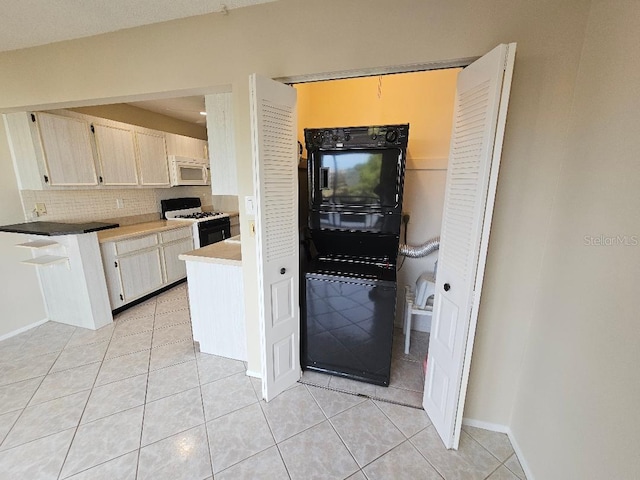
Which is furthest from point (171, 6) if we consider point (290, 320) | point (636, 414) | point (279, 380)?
point (636, 414)

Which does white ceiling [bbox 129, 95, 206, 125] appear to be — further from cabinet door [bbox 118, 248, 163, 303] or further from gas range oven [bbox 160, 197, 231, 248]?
cabinet door [bbox 118, 248, 163, 303]

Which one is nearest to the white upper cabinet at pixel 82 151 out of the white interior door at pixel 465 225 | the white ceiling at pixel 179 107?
the white ceiling at pixel 179 107

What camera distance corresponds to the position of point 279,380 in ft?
5.99

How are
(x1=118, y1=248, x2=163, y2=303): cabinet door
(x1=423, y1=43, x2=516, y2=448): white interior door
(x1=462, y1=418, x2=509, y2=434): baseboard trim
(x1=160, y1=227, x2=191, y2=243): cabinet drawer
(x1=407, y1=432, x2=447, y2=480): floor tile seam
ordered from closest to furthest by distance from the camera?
(x1=423, y1=43, x2=516, y2=448): white interior door → (x1=407, y1=432, x2=447, y2=480): floor tile seam → (x1=462, y1=418, x2=509, y2=434): baseboard trim → (x1=118, y1=248, x2=163, y2=303): cabinet door → (x1=160, y1=227, x2=191, y2=243): cabinet drawer

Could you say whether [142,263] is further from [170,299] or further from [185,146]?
[185,146]

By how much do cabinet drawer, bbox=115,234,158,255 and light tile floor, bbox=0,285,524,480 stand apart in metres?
1.10

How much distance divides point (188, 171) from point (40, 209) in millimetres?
1763

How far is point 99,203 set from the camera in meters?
3.18

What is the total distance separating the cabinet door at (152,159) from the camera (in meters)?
3.34

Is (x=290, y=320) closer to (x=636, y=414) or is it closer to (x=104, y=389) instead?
(x=104, y=389)

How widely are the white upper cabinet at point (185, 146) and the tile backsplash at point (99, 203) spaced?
603 millimetres

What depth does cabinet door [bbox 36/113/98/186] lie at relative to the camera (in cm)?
248

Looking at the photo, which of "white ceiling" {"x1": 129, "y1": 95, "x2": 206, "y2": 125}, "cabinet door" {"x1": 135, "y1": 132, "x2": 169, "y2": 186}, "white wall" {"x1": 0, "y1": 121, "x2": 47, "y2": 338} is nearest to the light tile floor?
"white wall" {"x1": 0, "y1": 121, "x2": 47, "y2": 338}

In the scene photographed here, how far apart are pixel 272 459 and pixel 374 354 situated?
2.86 feet
